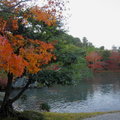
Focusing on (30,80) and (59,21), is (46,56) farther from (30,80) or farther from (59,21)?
(59,21)

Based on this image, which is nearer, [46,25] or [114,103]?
[46,25]

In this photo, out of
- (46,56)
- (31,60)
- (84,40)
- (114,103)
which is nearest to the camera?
(31,60)

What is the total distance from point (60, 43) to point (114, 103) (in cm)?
1076

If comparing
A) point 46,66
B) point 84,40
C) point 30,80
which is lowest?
point 30,80

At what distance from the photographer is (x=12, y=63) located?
536 cm

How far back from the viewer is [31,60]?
605 cm

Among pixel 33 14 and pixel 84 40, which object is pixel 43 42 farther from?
pixel 84 40

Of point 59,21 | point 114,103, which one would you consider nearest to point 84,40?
point 114,103

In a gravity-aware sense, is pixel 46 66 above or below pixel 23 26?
below

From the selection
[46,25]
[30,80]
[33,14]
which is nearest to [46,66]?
[30,80]

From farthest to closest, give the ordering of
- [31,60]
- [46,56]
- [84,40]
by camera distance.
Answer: [84,40]
[46,56]
[31,60]

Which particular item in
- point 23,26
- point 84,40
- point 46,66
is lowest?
point 46,66

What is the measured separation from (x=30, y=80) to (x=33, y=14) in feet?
8.61

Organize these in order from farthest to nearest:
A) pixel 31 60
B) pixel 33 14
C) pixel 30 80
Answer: pixel 30 80, pixel 33 14, pixel 31 60
